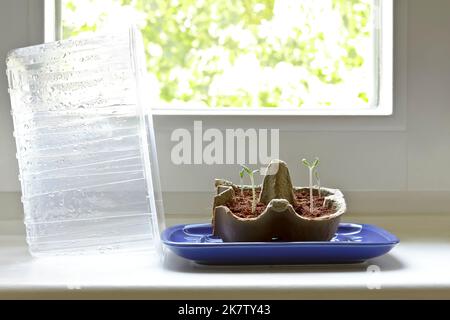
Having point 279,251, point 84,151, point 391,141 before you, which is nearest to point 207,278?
point 279,251

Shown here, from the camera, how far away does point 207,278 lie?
2.64 ft

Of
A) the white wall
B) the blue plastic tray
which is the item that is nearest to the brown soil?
the blue plastic tray

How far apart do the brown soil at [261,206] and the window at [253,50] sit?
0.30 meters

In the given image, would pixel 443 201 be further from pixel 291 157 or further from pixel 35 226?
pixel 35 226

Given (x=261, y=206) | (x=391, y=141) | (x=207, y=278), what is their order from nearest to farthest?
(x=207, y=278), (x=261, y=206), (x=391, y=141)

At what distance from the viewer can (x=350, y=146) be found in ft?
3.91

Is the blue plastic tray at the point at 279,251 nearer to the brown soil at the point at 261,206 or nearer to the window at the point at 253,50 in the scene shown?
the brown soil at the point at 261,206

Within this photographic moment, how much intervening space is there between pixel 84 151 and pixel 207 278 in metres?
→ 0.30

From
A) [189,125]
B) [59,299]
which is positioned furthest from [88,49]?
[59,299]

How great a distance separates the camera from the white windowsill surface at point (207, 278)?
75cm

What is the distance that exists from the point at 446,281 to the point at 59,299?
1.49 feet

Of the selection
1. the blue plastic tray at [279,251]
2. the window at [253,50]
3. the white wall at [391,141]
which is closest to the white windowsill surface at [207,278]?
the blue plastic tray at [279,251]

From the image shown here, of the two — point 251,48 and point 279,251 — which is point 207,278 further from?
point 251,48

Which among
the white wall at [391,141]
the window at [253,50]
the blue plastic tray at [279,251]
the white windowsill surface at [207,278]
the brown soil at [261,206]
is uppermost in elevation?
the window at [253,50]
